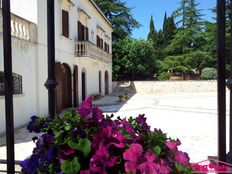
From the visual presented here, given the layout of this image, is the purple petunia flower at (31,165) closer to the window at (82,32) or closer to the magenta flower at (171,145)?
the magenta flower at (171,145)

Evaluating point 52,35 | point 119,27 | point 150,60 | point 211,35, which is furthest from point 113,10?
point 52,35

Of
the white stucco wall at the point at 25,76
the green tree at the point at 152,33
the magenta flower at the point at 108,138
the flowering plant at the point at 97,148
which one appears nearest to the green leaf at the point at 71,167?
Result: the flowering plant at the point at 97,148

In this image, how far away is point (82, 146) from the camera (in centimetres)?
120

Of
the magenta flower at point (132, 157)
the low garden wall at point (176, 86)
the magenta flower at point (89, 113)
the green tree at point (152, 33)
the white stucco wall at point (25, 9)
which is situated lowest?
the low garden wall at point (176, 86)

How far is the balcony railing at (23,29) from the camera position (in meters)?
10.1

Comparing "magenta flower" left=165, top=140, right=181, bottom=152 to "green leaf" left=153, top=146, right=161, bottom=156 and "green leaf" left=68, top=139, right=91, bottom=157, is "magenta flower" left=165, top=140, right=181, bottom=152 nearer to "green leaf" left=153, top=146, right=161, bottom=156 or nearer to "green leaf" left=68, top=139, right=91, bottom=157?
"green leaf" left=153, top=146, right=161, bottom=156

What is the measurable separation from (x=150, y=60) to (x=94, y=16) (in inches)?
603

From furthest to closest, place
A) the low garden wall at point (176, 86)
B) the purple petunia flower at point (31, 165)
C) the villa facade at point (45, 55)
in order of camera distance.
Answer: the low garden wall at point (176, 86), the villa facade at point (45, 55), the purple petunia flower at point (31, 165)

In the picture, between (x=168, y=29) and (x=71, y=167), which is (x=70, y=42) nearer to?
(x=71, y=167)

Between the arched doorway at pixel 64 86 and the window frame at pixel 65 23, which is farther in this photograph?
the window frame at pixel 65 23

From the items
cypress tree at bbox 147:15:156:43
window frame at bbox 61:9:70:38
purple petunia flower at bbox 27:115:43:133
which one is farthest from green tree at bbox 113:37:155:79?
purple petunia flower at bbox 27:115:43:133

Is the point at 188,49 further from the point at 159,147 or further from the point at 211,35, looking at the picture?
the point at 159,147

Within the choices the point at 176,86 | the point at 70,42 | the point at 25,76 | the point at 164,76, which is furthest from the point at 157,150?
the point at 164,76

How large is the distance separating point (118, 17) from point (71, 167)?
4037 cm
